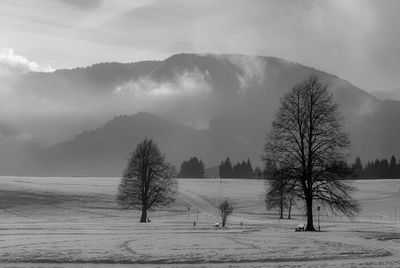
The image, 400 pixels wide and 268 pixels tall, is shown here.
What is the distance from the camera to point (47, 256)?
91.0 ft

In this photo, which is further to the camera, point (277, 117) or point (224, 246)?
point (277, 117)

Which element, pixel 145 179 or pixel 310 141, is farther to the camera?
pixel 145 179

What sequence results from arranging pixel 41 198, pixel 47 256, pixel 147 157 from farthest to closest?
1. pixel 41 198
2. pixel 147 157
3. pixel 47 256

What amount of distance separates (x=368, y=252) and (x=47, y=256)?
625 inches

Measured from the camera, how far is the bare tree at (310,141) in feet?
154

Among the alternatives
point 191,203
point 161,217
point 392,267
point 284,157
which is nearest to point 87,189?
point 191,203

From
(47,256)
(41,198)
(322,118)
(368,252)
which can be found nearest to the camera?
(47,256)

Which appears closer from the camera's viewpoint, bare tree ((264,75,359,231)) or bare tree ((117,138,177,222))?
bare tree ((264,75,359,231))

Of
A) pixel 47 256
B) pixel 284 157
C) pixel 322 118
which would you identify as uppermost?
pixel 322 118

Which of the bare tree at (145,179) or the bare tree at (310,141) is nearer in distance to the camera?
the bare tree at (310,141)

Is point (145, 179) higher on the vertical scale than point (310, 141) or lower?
lower

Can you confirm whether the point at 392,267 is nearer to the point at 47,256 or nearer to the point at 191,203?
the point at 47,256

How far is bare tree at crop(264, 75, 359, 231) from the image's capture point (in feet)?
154

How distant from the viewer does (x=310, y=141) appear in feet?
155
